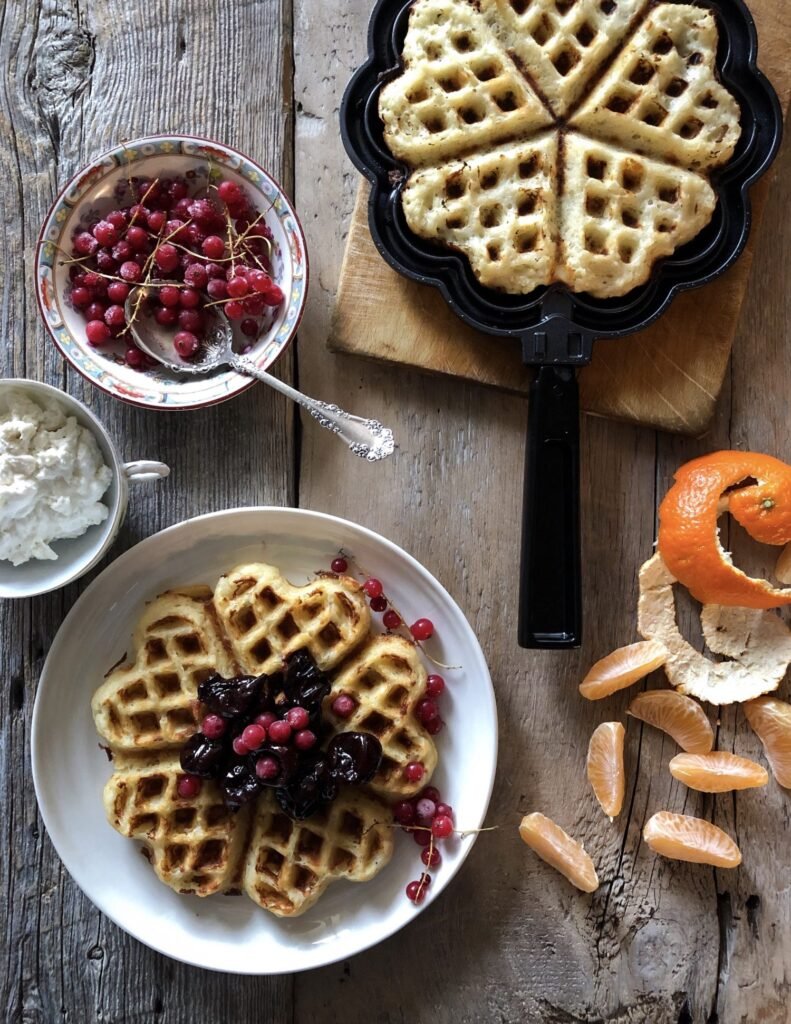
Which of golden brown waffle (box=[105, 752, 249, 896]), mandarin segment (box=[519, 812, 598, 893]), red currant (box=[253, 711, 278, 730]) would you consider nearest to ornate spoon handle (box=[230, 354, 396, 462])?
red currant (box=[253, 711, 278, 730])

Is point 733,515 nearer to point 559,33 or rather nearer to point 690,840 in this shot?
point 690,840

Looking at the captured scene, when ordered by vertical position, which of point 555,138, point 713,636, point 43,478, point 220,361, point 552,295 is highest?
point 555,138

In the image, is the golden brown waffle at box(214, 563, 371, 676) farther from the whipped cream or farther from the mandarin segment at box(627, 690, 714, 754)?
the mandarin segment at box(627, 690, 714, 754)

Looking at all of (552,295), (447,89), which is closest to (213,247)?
(447,89)

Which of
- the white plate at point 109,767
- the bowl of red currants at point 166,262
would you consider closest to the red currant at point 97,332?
the bowl of red currants at point 166,262

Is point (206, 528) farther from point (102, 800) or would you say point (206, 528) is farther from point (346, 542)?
point (102, 800)

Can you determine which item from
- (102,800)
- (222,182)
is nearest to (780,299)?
(222,182)
